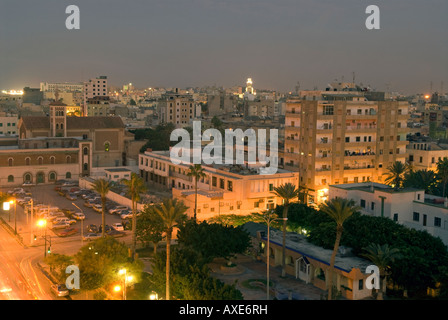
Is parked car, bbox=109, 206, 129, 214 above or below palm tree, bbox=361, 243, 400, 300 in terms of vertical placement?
below

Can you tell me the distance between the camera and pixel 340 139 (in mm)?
62125

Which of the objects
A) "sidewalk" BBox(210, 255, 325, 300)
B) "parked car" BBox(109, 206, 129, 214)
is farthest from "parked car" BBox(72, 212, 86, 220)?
"sidewalk" BBox(210, 255, 325, 300)

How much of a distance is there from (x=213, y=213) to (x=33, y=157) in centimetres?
3629

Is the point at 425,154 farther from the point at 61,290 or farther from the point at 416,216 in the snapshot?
the point at 61,290

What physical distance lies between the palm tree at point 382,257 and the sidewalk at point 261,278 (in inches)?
148

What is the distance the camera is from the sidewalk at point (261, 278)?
3200 cm

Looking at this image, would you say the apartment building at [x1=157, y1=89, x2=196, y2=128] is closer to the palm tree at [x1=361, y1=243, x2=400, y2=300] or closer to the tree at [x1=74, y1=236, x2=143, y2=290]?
the tree at [x1=74, y1=236, x2=143, y2=290]

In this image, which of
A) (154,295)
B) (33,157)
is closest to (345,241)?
(154,295)

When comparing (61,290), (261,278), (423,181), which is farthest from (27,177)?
(423,181)

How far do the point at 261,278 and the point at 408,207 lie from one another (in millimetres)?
16828

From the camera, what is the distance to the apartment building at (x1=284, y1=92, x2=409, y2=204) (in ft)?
201

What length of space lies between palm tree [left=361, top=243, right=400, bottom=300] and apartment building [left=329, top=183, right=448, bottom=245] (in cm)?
1147

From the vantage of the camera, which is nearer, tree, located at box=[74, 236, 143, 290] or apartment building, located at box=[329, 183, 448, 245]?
tree, located at box=[74, 236, 143, 290]
